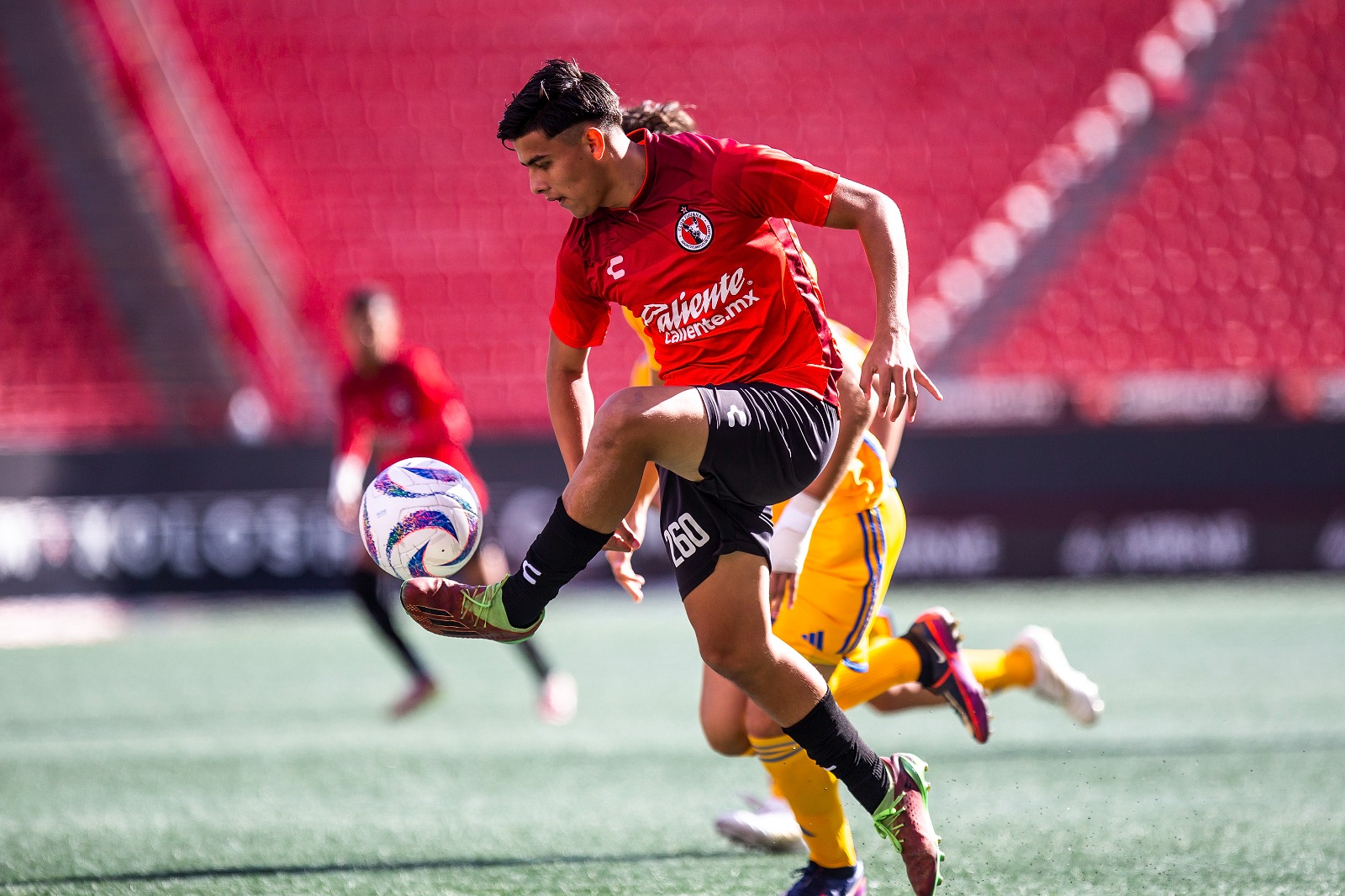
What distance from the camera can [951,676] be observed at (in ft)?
15.8

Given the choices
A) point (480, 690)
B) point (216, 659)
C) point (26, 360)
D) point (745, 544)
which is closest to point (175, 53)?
point (26, 360)

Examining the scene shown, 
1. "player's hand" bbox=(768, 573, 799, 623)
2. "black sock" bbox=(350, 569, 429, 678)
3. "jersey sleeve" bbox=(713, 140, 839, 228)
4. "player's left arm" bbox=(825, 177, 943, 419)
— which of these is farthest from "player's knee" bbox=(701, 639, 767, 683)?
"black sock" bbox=(350, 569, 429, 678)

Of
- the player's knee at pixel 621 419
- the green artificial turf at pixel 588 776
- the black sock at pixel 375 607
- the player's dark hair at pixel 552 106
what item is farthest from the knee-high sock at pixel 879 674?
the black sock at pixel 375 607

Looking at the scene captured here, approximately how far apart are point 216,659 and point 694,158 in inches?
286

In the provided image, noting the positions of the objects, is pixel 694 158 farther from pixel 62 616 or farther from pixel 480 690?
pixel 62 616

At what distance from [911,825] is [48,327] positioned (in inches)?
510

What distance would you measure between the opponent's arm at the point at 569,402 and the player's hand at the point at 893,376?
849 millimetres

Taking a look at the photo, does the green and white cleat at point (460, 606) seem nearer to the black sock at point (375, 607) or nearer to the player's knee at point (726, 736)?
the player's knee at point (726, 736)

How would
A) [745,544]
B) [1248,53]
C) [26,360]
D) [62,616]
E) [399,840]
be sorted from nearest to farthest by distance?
1. [745,544]
2. [399,840]
3. [62,616]
4. [26,360]
5. [1248,53]

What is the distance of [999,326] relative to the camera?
14617mm

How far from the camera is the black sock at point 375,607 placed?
735cm

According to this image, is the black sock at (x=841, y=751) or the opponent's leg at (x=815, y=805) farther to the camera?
the opponent's leg at (x=815, y=805)

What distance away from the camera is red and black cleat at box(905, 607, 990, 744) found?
4.81m

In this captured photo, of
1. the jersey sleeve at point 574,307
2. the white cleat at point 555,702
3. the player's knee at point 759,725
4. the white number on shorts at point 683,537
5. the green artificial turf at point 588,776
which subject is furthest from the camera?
the white cleat at point 555,702
